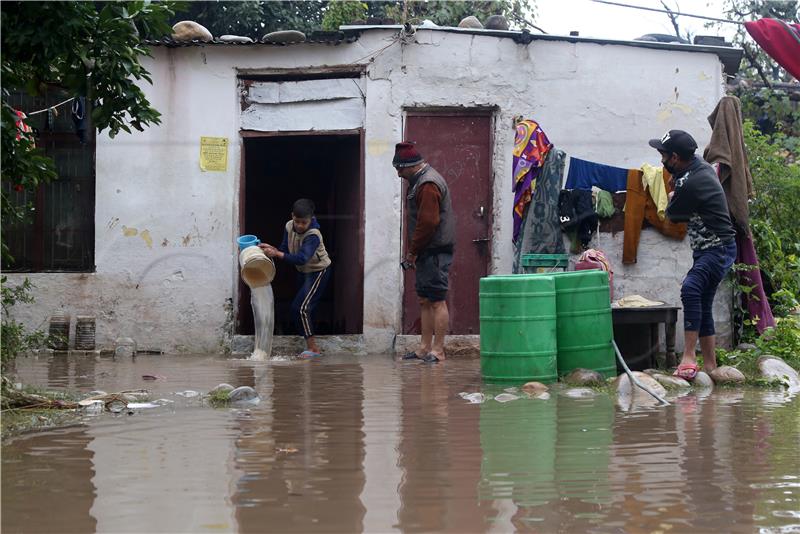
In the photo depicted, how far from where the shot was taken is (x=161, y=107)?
1145cm

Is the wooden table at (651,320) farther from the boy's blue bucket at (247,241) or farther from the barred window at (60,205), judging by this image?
the barred window at (60,205)

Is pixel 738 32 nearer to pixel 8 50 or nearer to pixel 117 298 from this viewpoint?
pixel 117 298

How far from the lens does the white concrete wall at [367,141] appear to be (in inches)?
444

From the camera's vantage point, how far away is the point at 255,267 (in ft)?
33.9

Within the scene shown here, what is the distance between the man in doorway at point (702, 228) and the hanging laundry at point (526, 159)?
9.36ft

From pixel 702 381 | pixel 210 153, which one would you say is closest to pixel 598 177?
pixel 702 381

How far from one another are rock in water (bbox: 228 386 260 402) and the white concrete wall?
4.47 metres

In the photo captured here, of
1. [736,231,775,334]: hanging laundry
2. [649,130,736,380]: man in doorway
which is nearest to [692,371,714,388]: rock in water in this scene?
[649,130,736,380]: man in doorway

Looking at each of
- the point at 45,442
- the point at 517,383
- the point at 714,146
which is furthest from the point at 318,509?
the point at 714,146

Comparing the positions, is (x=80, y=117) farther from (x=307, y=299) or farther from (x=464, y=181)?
(x=464, y=181)

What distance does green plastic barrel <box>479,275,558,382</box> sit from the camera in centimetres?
766

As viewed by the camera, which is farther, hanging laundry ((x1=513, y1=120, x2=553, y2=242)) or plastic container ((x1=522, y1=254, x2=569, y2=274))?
hanging laundry ((x1=513, y1=120, x2=553, y2=242))

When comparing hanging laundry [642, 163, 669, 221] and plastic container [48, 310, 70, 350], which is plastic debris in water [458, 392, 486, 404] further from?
plastic container [48, 310, 70, 350]

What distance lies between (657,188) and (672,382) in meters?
3.67
